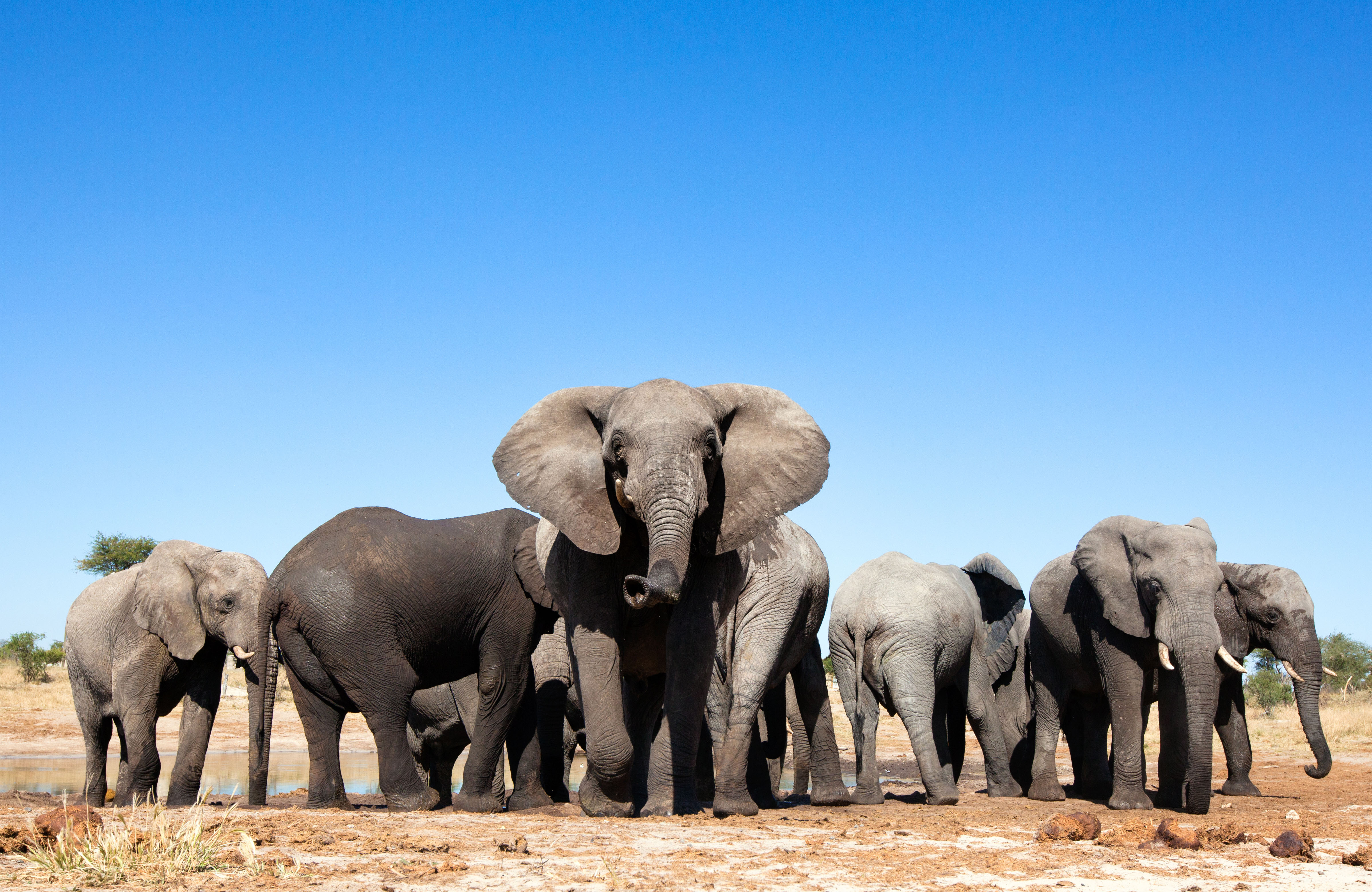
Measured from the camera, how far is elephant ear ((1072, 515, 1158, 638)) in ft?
35.9

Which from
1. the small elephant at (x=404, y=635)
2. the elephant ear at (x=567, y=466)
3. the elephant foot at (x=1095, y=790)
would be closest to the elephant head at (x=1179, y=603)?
the elephant foot at (x=1095, y=790)

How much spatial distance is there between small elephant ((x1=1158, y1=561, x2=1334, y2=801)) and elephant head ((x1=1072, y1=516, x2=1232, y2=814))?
1.61m

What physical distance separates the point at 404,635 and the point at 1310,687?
915 cm

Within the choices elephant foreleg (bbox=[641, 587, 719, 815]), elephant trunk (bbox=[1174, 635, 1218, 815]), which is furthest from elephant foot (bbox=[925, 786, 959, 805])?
elephant foreleg (bbox=[641, 587, 719, 815])

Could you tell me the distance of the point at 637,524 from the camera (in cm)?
785

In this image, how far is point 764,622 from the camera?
891 centimetres

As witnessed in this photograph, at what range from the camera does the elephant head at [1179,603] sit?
10125mm

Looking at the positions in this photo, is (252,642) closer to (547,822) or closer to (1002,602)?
(547,822)

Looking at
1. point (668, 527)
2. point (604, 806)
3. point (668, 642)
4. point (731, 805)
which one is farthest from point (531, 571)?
point (668, 527)

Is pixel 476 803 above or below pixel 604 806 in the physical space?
below

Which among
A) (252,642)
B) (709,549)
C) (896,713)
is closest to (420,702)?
(252,642)

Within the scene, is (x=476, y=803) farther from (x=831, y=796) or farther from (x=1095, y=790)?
(x=1095, y=790)

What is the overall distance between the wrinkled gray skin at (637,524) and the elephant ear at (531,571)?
143 centimetres

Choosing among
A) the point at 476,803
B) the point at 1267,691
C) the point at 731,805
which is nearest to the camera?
the point at 731,805
